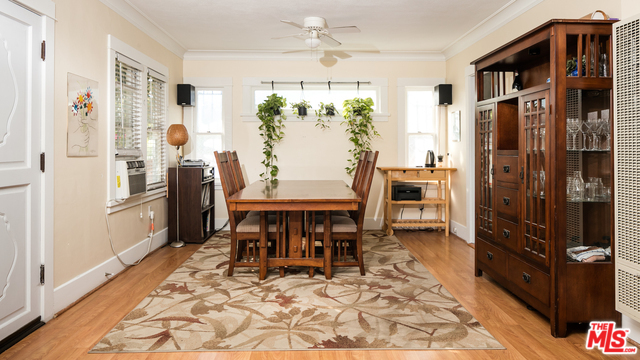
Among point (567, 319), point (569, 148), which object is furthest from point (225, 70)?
point (567, 319)

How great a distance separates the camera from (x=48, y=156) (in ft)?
8.60

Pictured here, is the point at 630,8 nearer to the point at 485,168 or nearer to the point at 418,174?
the point at 485,168

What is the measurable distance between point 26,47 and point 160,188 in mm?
2429

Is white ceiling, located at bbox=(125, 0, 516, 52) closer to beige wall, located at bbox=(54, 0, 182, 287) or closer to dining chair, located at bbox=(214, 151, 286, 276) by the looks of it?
beige wall, located at bbox=(54, 0, 182, 287)

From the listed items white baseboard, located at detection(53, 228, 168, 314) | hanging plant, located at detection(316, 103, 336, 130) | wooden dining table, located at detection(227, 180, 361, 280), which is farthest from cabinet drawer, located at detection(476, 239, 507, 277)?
white baseboard, located at detection(53, 228, 168, 314)

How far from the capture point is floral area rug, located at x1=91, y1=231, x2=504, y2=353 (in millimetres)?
2227

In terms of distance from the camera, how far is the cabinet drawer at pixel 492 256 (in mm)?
2988

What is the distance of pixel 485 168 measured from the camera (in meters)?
3.27

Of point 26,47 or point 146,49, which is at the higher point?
point 146,49

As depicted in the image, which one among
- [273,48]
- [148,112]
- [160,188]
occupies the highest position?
[273,48]

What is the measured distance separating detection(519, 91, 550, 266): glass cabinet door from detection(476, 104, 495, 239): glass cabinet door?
0.44 m

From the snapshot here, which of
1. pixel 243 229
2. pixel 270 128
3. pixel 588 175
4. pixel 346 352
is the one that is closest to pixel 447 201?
pixel 270 128

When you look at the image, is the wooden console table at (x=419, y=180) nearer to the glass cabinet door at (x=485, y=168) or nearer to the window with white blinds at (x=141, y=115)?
the glass cabinet door at (x=485, y=168)

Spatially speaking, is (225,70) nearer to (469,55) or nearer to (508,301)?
(469,55)
